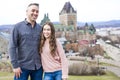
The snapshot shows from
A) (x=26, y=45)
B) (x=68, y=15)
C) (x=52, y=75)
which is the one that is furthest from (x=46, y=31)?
(x=68, y=15)

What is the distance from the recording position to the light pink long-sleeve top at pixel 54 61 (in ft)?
5.09

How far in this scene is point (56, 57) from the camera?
61.8 inches

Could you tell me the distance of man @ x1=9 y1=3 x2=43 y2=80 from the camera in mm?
1493

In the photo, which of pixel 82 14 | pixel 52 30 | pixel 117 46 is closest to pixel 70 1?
pixel 82 14

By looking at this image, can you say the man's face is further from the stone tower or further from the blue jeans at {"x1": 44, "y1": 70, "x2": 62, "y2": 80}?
the stone tower

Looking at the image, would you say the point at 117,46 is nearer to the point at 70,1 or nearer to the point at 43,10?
the point at 70,1

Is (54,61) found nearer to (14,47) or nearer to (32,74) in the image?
(32,74)

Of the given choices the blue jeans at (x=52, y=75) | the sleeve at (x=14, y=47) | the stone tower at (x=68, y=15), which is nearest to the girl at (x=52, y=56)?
the blue jeans at (x=52, y=75)

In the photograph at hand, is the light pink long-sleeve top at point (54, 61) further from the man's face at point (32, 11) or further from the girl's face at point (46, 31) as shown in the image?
the man's face at point (32, 11)

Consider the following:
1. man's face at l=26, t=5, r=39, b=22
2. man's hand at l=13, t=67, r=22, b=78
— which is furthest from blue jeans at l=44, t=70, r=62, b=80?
man's face at l=26, t=5, r=39, b=22

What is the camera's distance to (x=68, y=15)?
281 centimetres

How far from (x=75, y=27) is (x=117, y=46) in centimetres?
50

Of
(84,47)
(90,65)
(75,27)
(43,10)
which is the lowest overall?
(90,65)

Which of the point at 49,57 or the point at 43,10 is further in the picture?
the point at 43,10
